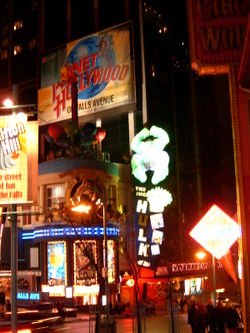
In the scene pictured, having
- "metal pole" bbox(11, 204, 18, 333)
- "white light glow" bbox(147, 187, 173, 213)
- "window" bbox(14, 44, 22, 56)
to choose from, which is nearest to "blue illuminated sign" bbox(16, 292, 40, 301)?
"white light glow" bbox(147, 187, 173, 213)

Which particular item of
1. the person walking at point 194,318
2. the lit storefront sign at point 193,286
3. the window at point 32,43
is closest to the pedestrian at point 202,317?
the person walking at point 194,318

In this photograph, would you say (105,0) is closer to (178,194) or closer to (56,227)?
(178,194)

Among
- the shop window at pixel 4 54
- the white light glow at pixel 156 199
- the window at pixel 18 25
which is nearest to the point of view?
the white light glow at pixel 156 199

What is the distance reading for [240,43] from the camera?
20422 mm

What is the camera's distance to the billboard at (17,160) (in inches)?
567

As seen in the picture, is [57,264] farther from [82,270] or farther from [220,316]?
[220,316]

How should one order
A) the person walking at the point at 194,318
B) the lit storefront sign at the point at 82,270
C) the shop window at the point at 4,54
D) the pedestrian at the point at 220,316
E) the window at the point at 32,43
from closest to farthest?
the pedestrian at the point at 220,316 < the person walking at the point at 194,318 < the lit storefront sign at the point at 82,270 < the window at the point at 32,43 < the shop window at the point at 4,54

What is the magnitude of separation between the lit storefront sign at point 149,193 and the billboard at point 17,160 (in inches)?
1263

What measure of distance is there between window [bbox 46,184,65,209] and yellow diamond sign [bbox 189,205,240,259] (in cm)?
2944

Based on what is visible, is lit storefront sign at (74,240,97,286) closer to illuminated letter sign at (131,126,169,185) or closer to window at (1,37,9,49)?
illuminated letter sign at (131,126,169,185)

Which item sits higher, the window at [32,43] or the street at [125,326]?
the window at [32,43]

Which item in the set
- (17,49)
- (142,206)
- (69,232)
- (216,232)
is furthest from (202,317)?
(17,49)

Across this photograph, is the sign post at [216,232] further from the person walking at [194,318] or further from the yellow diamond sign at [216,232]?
the person walking at [194,318]

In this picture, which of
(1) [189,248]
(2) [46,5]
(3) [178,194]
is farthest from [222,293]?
(2) [46,5]
